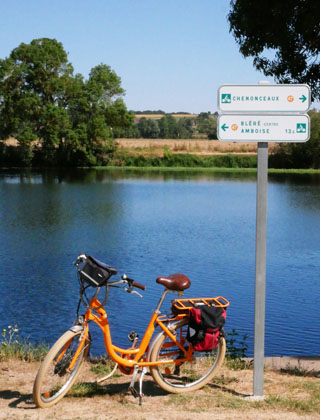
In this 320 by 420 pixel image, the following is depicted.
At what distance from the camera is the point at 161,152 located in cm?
7744

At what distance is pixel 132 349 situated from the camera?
5.60 m

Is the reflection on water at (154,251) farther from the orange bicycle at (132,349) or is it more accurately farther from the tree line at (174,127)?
the tree line at (174,127)

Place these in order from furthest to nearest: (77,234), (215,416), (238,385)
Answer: (77,234) < (238,385) < (215,416)

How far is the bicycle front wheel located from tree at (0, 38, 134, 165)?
59191 mm

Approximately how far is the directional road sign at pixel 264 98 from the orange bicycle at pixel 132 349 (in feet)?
4.79

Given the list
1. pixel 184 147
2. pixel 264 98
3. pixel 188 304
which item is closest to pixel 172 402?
pixel 188 304

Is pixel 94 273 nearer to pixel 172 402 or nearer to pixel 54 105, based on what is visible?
pixel 172 402

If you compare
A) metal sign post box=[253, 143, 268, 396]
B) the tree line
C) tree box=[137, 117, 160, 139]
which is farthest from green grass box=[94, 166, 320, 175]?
metal sign post box=[253, 143, 268, 396]

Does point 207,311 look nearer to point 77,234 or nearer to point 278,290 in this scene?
point 278,290

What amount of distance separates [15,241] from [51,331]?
10.9m

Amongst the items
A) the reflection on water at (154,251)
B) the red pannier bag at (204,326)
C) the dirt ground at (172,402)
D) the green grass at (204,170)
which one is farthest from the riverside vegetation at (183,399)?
the green grass at (204,170)

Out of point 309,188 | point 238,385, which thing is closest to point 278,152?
point 309,188

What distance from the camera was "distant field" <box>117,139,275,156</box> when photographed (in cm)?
7662

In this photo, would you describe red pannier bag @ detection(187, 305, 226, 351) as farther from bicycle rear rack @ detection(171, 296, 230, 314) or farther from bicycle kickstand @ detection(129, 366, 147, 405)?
bicycle kickstand @ detection(129, 366, 147, 405)
